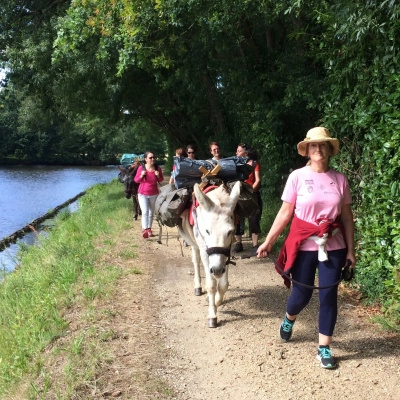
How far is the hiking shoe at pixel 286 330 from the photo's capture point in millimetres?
4750

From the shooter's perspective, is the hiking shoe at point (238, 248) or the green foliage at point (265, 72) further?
the hiking shoe at point (238, 248)

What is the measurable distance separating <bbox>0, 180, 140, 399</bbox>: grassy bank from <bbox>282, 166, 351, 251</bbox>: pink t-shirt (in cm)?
252

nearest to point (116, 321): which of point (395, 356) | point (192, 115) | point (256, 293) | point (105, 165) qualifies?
point (256, 293)

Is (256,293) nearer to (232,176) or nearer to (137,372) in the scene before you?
(232,176)

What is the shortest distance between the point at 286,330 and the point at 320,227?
139cm

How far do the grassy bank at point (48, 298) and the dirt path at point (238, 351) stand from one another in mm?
405

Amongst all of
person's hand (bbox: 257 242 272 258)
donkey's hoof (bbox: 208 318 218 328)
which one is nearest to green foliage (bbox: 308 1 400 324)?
person's hand (bbox: 257 242 272 258)

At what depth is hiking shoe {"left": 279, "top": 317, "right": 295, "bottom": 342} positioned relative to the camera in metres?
4.75

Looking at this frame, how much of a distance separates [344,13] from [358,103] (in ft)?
3.84

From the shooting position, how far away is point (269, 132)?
10500 millimetres

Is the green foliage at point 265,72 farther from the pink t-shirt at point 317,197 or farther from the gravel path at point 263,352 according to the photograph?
the pink t-shirt at point 317,197

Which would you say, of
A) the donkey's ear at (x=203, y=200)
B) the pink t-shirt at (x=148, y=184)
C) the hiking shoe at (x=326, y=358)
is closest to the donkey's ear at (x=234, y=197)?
the donkey's ear at (x=203, y=200)

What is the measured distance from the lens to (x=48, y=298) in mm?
6578

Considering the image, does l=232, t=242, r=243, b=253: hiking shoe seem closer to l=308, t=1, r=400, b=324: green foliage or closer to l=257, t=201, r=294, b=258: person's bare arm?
l=308, t=1, r=400, b=324: green foliage
